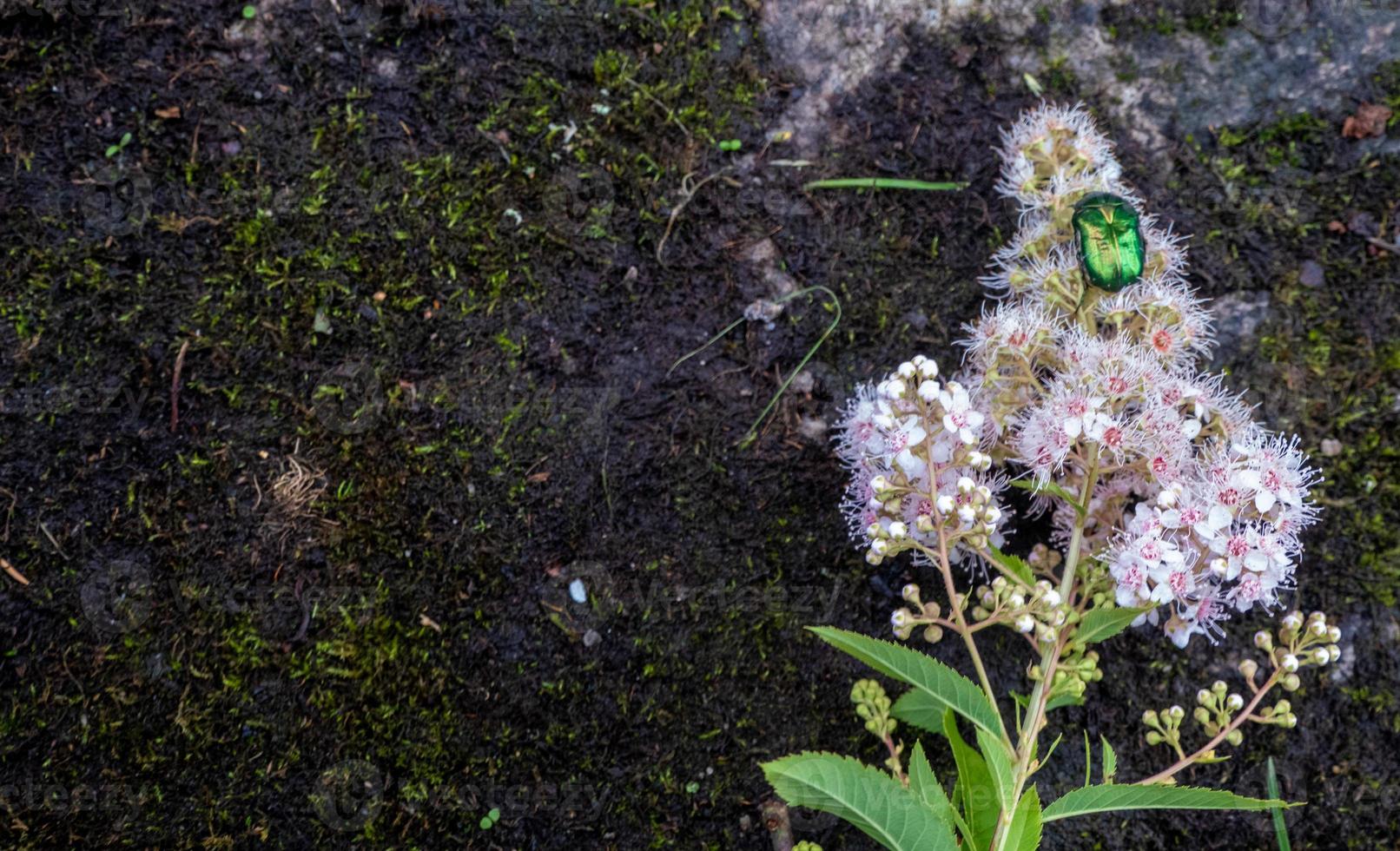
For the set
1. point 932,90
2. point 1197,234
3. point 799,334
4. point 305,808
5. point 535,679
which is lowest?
point 305,808

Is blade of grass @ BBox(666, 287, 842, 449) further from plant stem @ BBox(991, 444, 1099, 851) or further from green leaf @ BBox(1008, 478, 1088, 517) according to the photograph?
plant stem @ BBox(991, 444, 1099, 851)

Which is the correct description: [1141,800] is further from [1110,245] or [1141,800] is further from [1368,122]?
[1368,122]

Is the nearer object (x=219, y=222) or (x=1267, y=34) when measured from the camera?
(x=219, y=222)

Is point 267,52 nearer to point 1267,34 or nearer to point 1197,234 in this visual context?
point 1197,234

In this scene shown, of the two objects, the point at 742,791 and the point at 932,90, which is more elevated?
the point at 932,90

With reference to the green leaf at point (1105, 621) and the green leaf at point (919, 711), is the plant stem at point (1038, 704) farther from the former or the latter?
the green leaf at point (919, 711)

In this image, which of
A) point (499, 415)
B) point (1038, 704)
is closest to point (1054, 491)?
point (1038, 704)

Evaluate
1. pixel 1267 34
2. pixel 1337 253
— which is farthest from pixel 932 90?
pixel 1337 253
